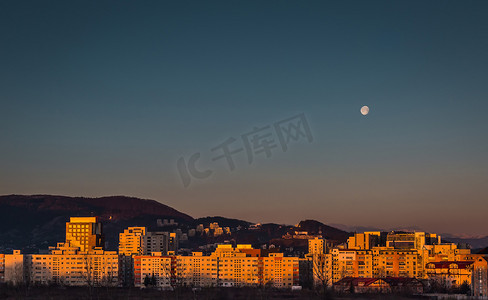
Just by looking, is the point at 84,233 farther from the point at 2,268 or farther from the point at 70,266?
the point at 70,266

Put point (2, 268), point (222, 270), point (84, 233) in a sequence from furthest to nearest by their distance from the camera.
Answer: point (84, 233)
point (2, 268)
point (222, 270)

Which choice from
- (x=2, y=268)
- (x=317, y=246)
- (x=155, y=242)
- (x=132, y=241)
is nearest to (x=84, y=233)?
(x=132, y=241)

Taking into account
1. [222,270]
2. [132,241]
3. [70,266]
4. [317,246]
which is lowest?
[222,270]

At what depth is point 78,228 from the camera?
208 feet

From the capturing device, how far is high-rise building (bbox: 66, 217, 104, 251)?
204ft

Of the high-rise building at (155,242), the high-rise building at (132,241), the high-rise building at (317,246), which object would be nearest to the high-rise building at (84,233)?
the high-rise building at (132,241)

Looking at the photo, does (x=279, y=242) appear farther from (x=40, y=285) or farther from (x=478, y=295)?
Answer: (x=478, y=295)

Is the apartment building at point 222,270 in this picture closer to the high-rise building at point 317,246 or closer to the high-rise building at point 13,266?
the high-rise building at point 13,266

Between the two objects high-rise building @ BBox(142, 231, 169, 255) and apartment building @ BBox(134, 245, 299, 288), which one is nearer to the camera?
apartment building @ BBox(134, 245, 299, 288)

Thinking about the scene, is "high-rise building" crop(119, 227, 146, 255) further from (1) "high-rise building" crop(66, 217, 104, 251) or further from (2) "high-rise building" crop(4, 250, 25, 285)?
(2) "high-rise building" crop(4, 250, 25, 285)

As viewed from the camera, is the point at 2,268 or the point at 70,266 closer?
the point at 70,266

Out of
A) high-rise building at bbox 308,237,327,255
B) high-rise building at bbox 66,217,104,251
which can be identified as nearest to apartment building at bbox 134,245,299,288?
high-rise building at bbox 308,237,327,255

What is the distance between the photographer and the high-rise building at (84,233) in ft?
204

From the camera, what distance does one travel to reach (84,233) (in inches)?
2489
